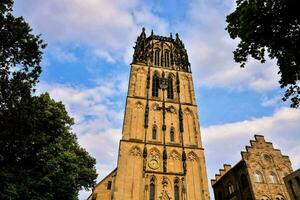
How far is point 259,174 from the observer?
22.7 meters

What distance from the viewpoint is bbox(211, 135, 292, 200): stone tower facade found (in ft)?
71.5

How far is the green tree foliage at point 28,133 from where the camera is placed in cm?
1248

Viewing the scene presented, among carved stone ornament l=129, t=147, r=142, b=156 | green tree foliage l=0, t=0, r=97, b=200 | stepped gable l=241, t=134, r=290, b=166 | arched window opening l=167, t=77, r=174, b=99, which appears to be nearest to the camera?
green tree foliage l=0, t=0, r=97, b=200

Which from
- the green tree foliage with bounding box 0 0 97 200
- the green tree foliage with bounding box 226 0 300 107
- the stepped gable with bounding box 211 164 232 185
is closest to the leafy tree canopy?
the green tree foliage with bounding box 0 0 97 200

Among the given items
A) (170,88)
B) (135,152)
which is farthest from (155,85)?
(135,152)

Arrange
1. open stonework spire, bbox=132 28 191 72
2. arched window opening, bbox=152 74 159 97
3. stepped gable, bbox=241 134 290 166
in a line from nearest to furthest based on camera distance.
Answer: stepped gable, bbox=241 134 290 166, arched window opening, bbox=152 74 159 97, open stonework spire, bbox=132 28 191 72

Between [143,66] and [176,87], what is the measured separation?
5.39 meters

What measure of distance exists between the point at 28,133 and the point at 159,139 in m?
14.4

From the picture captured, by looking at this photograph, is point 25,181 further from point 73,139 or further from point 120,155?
point 120,155

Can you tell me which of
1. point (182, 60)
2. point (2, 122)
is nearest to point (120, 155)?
point (2, 122)

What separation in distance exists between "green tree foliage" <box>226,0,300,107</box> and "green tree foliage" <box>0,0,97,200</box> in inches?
424

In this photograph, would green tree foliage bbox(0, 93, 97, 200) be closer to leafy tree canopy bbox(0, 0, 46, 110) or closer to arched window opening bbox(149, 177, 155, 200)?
leafy tree canopy bbox(0, 0, 46, 110)

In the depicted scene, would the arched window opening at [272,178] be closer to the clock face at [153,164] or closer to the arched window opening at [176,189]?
the arched window opening at [176,189]

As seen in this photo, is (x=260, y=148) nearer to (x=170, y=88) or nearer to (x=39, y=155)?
(x=170, y=88)
